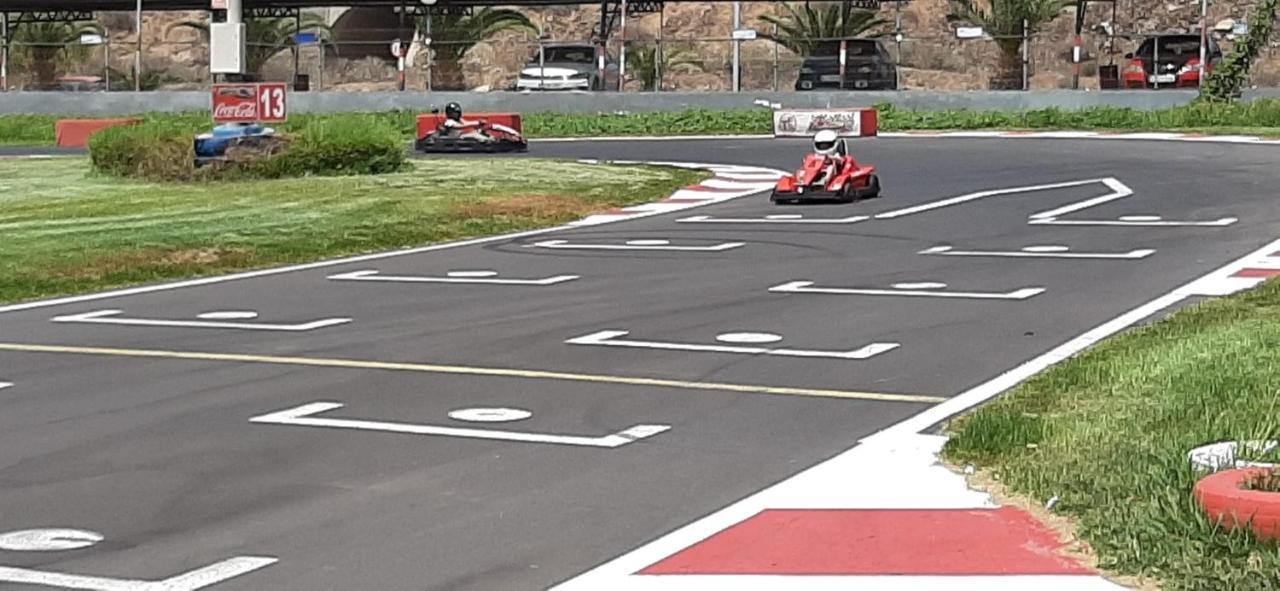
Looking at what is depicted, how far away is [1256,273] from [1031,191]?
908 cm

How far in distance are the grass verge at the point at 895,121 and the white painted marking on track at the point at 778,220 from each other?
1651cm

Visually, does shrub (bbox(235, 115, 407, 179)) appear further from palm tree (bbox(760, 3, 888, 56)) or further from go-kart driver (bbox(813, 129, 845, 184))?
palm tree (bbox(760, 3, 888, 56))

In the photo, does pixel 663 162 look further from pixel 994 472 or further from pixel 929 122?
pixel 994 472

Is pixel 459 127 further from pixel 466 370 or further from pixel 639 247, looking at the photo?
pixel 466 370

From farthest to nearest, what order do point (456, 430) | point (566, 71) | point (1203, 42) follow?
point (566, 71) → point (1203, 42) → point (456, 430)

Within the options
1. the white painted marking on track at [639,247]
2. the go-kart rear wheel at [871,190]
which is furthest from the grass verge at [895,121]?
the white painted marking on track at [639,247]

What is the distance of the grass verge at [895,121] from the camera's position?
37.9m

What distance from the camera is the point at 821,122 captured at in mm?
34250

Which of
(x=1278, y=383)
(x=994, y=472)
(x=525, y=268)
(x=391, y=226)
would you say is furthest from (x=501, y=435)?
(x=391, y=226)

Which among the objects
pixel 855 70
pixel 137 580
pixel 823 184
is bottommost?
pixel 137 580

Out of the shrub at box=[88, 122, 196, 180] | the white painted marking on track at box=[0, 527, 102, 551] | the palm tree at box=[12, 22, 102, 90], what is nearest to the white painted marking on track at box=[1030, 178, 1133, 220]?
the shrub at box=[88, 122, 196, 180]

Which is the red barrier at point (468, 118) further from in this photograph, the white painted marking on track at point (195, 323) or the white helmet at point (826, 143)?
the white painted marking on track at point (195, 323)

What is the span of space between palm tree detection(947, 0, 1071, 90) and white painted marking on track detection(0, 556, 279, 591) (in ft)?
129

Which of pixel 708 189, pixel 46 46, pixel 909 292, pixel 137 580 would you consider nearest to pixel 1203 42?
pixel 708 189
